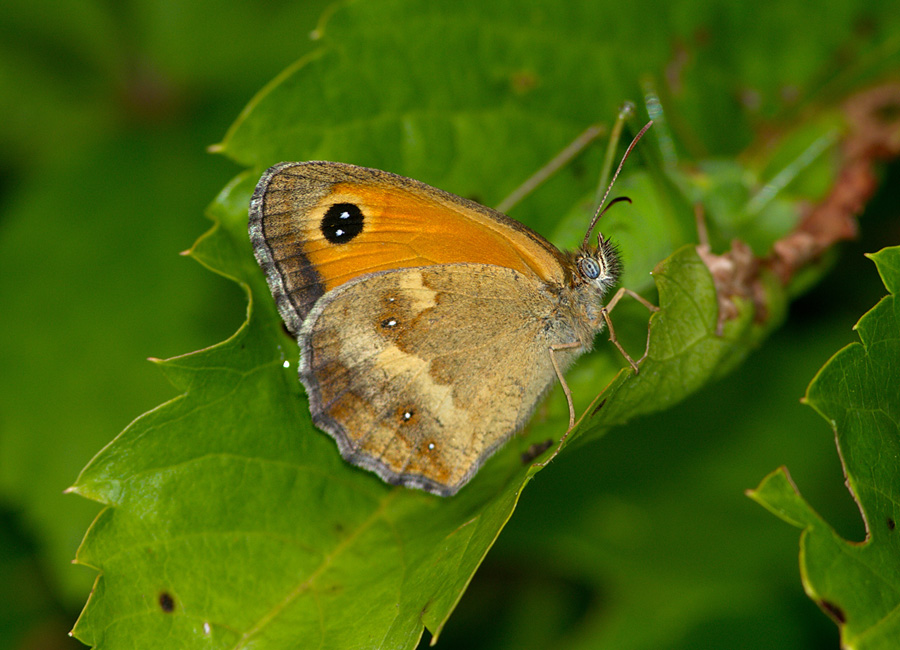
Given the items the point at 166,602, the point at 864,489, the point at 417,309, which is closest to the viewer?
the point at 864,489

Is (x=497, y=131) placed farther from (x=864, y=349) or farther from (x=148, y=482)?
(x=148, y=482)

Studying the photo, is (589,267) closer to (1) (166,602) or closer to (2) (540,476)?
(2) (540,476)

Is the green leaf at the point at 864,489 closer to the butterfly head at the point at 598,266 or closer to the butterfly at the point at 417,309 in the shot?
the butterfly at the point at 417,309

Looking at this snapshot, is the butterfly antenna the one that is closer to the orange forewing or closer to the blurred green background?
the orange forewing

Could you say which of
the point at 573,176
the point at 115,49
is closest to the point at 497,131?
the point at 573,176

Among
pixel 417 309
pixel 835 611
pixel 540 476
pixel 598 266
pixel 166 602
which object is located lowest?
pixel 540 476

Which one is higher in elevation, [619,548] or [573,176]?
[573,176]

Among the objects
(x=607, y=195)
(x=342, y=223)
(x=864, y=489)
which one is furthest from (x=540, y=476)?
(x=864, y=489)
